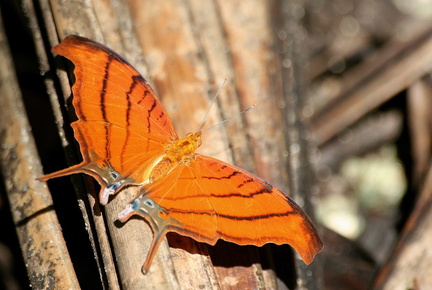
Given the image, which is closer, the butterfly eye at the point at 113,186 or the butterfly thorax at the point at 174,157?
the butterfly eye at the point at 113,186

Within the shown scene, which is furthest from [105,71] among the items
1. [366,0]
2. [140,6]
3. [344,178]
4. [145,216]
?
[366,0]

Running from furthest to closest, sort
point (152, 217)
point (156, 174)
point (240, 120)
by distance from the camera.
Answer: point (240, 120) → point (156, 174) → point (152, 217)

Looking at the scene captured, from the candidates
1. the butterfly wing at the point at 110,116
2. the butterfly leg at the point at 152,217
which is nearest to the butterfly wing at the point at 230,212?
the butterfly leg at the point at 152,217

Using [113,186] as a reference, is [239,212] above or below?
below

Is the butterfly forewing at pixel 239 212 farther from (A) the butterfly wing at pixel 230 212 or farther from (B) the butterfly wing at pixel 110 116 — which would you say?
(B) the butterfly wing at pixel 110 116

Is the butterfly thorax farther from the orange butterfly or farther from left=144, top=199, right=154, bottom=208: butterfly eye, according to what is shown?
left=144, top=199, right=154, bottom=208: butterfly eye

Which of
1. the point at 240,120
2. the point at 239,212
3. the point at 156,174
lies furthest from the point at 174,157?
the point at 240,120

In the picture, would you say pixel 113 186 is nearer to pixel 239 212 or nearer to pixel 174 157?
pixel 174 157
